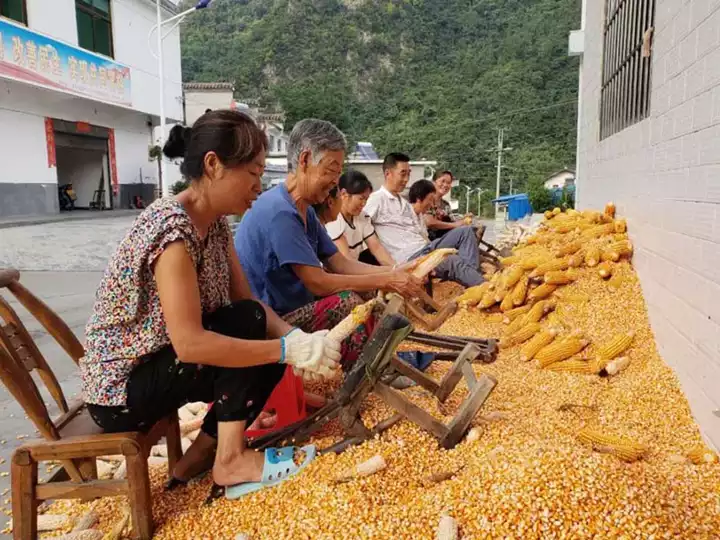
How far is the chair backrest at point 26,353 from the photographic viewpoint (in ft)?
5.78

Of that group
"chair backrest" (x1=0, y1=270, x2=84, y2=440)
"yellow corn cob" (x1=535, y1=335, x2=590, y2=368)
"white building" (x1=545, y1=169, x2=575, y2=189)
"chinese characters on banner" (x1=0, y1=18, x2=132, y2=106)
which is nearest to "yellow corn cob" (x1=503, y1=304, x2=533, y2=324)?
"yellow corn cob" (x1=535, y1=335, x2=590, y2=368)

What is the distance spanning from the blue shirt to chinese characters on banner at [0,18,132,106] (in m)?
12.0

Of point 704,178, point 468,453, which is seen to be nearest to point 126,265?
point 468,453

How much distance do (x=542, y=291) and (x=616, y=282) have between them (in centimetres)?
56

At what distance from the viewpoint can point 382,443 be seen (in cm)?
219

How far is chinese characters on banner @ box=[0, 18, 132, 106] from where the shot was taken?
1196 cm

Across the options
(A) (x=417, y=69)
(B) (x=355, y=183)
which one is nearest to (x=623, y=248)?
(B) (x=355, y=183)

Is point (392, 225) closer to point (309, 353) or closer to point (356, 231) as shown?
point (356, 231)

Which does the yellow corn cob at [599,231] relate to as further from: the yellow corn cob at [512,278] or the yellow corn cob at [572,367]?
the yellow corn cob at [572,367]

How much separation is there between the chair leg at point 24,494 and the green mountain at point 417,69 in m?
42.4

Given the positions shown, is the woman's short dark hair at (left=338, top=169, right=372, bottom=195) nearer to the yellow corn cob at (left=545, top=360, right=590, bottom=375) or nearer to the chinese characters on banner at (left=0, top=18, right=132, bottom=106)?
the yellow corn cob at (left=545, top=360, right=590, bottom=375)

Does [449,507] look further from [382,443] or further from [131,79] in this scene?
[131,79]

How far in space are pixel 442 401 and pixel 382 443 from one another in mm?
380

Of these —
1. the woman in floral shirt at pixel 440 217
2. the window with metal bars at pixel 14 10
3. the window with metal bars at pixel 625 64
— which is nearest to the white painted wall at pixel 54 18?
the window with metal bars at pixel 14 10
